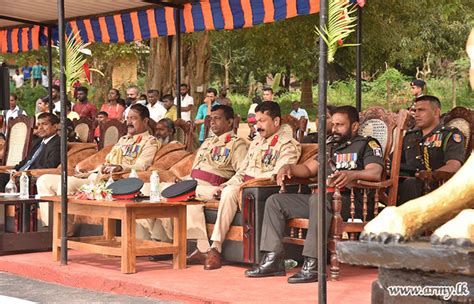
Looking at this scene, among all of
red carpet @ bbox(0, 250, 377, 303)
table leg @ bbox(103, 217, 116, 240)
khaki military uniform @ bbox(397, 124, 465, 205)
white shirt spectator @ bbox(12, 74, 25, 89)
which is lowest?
red carpet @ bbox(0, 250, 377, 303)

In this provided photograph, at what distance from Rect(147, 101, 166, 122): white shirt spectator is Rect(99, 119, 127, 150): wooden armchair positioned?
3.95 meters

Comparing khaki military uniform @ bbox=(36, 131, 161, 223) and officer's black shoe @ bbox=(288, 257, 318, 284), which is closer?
officer's black shoe @ bbox=(288, 257, 318, 284)

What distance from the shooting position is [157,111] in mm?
15594

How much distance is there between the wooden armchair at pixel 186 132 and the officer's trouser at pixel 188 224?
1.77 m

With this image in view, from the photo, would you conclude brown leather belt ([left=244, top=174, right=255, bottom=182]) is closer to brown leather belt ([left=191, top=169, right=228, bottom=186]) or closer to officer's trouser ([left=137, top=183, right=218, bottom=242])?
officer's trouser ([left=137, top=183, right=218, bottom=242])

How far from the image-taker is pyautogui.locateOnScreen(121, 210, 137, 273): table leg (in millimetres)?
7719

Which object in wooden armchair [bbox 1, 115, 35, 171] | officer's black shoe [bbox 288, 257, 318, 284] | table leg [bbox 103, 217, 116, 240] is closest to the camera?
officer's black shoe [bbox 288, 257, 318, 284]

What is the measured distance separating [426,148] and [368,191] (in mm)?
967

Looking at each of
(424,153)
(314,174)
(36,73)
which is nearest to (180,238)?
(314,174)

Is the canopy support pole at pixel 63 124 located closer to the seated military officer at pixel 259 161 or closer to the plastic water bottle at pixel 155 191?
the plastic water bottle at pixel 155 191

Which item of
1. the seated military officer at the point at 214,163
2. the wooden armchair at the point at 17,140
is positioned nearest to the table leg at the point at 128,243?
the seated military officer at the point at 214,163

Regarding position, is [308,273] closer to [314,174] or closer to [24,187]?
[314,174]

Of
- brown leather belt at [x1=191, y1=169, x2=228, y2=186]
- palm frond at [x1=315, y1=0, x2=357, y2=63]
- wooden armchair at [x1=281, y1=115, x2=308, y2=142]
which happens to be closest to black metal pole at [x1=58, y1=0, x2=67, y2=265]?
brown leather belt at [x1=191, y1=169, x2=228, y2=186]

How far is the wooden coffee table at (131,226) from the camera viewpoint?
774 centimetres
